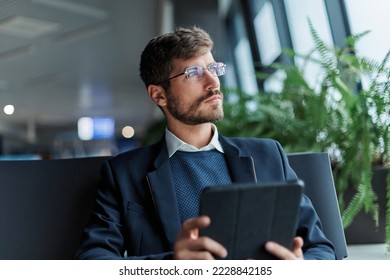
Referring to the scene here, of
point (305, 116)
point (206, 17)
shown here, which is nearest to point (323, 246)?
point (305, 116)

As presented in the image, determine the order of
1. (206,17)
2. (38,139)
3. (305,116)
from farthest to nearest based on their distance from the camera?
1. (38,139)
2. (206,17)
3. (305,116)

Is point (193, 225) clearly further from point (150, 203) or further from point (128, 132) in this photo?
point (128, 132)

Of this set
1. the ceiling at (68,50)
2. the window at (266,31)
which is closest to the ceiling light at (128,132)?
the ceiling at (68,50)

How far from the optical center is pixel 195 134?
4.72ft

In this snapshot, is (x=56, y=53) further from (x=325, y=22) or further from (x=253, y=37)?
(x=325, y=22)

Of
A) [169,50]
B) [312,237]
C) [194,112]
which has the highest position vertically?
[169,50]

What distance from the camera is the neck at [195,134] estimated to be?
1435 mm

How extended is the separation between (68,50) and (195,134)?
5.46 m

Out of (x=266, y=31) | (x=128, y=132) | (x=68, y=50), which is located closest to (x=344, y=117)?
(x=266, y=31)

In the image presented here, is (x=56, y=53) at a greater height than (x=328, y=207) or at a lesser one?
greater

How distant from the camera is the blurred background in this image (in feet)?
9.73

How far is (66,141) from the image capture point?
16.5 m

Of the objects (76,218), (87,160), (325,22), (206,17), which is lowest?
(76,218)
